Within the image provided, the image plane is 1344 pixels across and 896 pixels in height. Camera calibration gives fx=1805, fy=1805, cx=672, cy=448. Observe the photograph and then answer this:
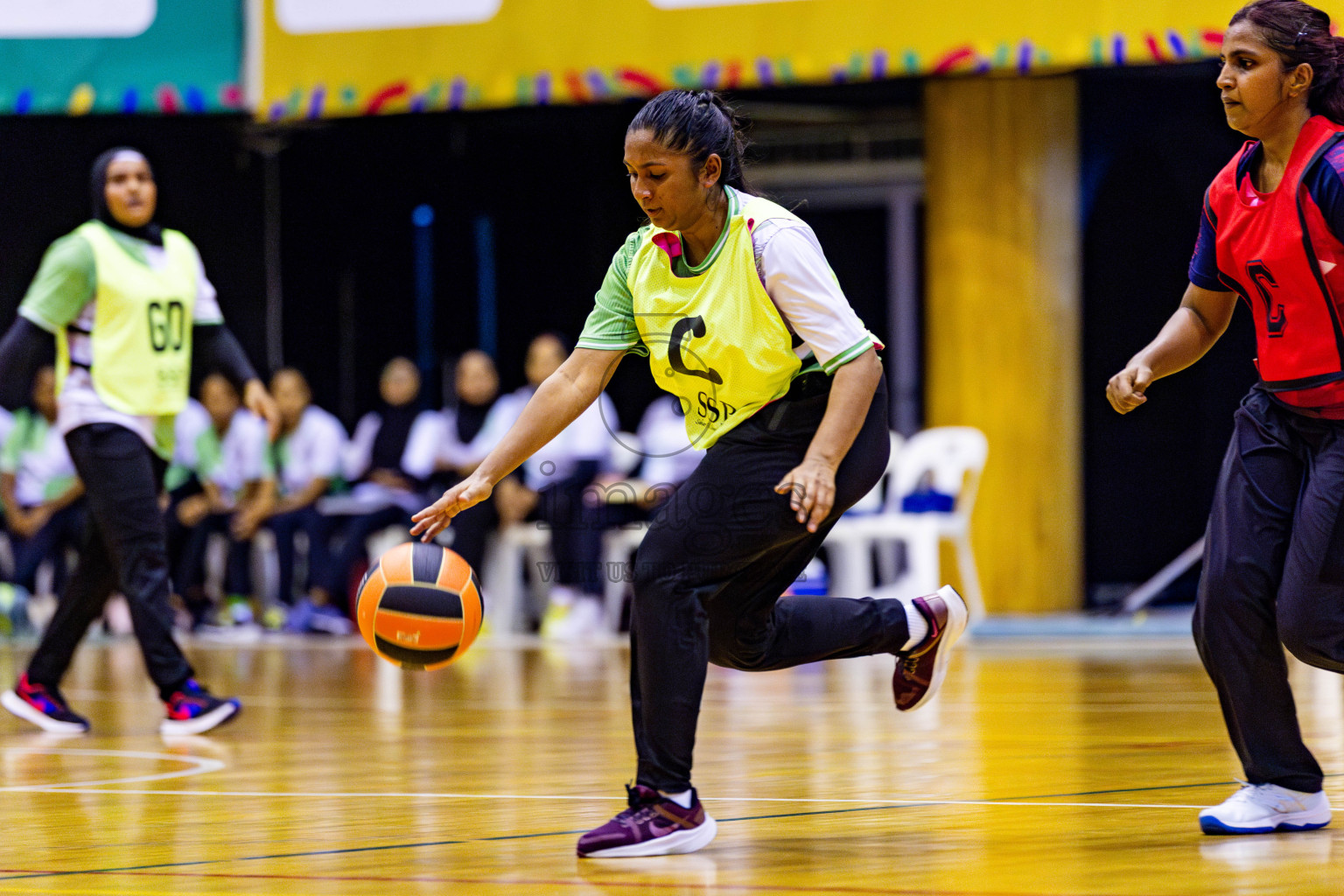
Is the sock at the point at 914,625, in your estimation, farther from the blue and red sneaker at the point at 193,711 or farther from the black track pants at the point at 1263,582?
the blue and red sneaker at the point at 193,711

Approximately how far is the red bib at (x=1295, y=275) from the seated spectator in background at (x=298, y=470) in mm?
8184

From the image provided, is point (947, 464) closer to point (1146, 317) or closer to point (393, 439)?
point (1146, 317)

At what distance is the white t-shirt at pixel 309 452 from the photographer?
1136 centimetres

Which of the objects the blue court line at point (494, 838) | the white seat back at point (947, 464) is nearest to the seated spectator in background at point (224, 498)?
the white seat back at point (947, 464)

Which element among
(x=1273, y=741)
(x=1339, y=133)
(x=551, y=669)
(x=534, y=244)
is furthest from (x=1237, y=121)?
(x=534, y=244)

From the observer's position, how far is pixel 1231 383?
1170 cm

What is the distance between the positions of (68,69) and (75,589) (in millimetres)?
6013

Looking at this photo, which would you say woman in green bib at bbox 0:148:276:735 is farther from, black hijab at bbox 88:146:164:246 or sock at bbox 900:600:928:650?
sock at bbox 900:600:928:650

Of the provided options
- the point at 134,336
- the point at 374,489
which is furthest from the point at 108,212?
the point at 374,489

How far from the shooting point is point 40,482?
1158cm

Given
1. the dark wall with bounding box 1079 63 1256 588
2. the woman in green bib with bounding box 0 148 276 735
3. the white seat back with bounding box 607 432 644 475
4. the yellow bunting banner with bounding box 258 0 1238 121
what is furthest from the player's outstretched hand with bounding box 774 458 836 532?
the dark wall with bounding box 1079 63 1256 588

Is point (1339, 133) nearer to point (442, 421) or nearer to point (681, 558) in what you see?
point (681, 558)

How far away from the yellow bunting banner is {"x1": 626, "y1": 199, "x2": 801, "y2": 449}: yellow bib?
254 inches

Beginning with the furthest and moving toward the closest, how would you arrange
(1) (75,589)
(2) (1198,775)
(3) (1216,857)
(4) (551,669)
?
(4) (551,669)
(1) (75,589)
(2) (1198,775)
(3) (1216,857)
